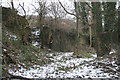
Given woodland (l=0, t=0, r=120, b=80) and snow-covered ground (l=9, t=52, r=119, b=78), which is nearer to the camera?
snow-covered ground (l=9, t=52, r=119, b=78)

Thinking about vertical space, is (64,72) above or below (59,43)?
above

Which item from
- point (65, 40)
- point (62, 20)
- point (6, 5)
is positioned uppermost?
point (6, 5)

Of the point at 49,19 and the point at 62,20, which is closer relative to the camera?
the point at 49,19

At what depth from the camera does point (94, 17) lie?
41.1 feet

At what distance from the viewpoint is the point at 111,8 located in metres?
13.3

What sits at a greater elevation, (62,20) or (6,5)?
(6,5)

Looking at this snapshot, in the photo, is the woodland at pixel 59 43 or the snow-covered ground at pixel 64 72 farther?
the woodland at pixel 59 43

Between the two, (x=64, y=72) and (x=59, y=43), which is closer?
(x=64, y=72)

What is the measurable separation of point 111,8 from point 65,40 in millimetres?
9987

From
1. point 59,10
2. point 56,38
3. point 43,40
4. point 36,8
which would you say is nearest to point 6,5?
point 36,8

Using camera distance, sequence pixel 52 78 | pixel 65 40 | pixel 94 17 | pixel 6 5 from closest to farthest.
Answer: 1. pixel 52 78
2. pixel 94 17
3. pixel 6 5
4. pixel 65 40

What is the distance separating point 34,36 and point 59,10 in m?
5.67

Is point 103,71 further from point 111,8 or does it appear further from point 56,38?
point 56,38

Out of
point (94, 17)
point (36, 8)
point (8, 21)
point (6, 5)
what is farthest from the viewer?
point (36, 8)
